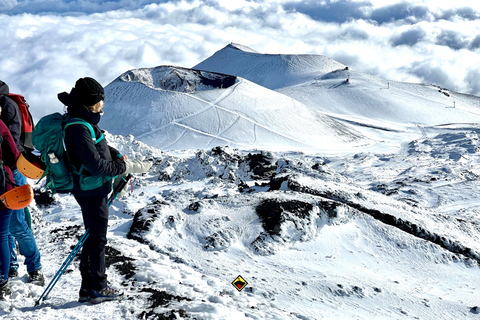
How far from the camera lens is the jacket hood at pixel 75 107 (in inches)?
133

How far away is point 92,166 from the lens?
330 centimetres

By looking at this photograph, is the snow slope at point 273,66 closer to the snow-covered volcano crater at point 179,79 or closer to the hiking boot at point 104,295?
the snow-covered volcano crater at point 179,79

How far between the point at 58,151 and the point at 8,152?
31.0 inches

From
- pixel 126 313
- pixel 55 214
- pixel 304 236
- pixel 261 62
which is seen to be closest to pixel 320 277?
pixel 304 236

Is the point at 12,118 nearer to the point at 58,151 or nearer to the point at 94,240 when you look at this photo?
the point at 58,151

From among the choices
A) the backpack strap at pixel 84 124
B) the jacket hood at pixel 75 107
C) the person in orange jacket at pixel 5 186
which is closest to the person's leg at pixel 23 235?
the person in orange jacket at pixel 5 186

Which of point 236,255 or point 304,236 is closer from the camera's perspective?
point 236,255

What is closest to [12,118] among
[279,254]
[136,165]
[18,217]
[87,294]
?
[18,217]

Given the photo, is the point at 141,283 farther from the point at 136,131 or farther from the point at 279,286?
the point at 136,131

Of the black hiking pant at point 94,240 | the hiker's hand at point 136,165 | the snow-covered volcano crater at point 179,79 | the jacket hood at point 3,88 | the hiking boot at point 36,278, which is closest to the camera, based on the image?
the black hiking pant at point 94,240

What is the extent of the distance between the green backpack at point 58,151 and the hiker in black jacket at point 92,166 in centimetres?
4

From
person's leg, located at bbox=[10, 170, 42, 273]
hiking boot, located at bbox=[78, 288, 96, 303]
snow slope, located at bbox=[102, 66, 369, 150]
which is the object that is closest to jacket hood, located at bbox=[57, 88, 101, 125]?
person's leg, located at bbox=[10, 170, 42, 273]

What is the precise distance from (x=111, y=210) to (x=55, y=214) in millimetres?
1727

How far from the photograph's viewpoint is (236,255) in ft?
20.4
